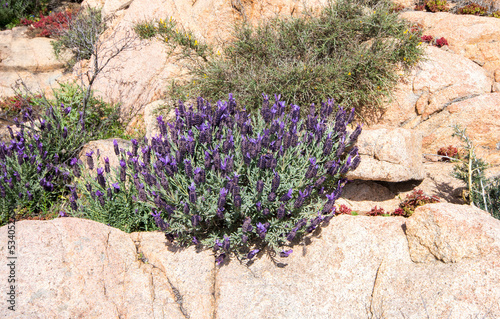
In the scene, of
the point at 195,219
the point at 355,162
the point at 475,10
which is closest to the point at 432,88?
the point at 355,162

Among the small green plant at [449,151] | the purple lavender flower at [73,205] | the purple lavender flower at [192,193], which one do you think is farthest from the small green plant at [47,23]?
the small green plant at [449,151]

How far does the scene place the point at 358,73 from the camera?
17.3ft

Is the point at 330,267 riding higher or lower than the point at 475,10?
lower

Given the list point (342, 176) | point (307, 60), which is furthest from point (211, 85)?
point (342, 176)

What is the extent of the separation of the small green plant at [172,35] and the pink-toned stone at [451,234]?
486 centimetres

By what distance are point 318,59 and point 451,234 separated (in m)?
3.84

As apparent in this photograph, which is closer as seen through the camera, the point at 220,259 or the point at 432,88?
the point at 220,259

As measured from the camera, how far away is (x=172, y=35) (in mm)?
6809

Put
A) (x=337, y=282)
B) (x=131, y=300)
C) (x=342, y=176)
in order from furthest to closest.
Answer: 1. (x=342, y=176)
2. (x=337, y=282)
3. (x=131, y=300)

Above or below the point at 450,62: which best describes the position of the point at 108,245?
below

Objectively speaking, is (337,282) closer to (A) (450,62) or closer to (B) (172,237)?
(B) (172,237)

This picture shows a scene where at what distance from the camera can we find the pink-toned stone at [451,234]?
8.70 feet

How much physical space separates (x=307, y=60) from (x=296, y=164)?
2.70 meters

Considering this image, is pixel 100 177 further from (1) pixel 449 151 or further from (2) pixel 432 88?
(2) pixel 432 88
